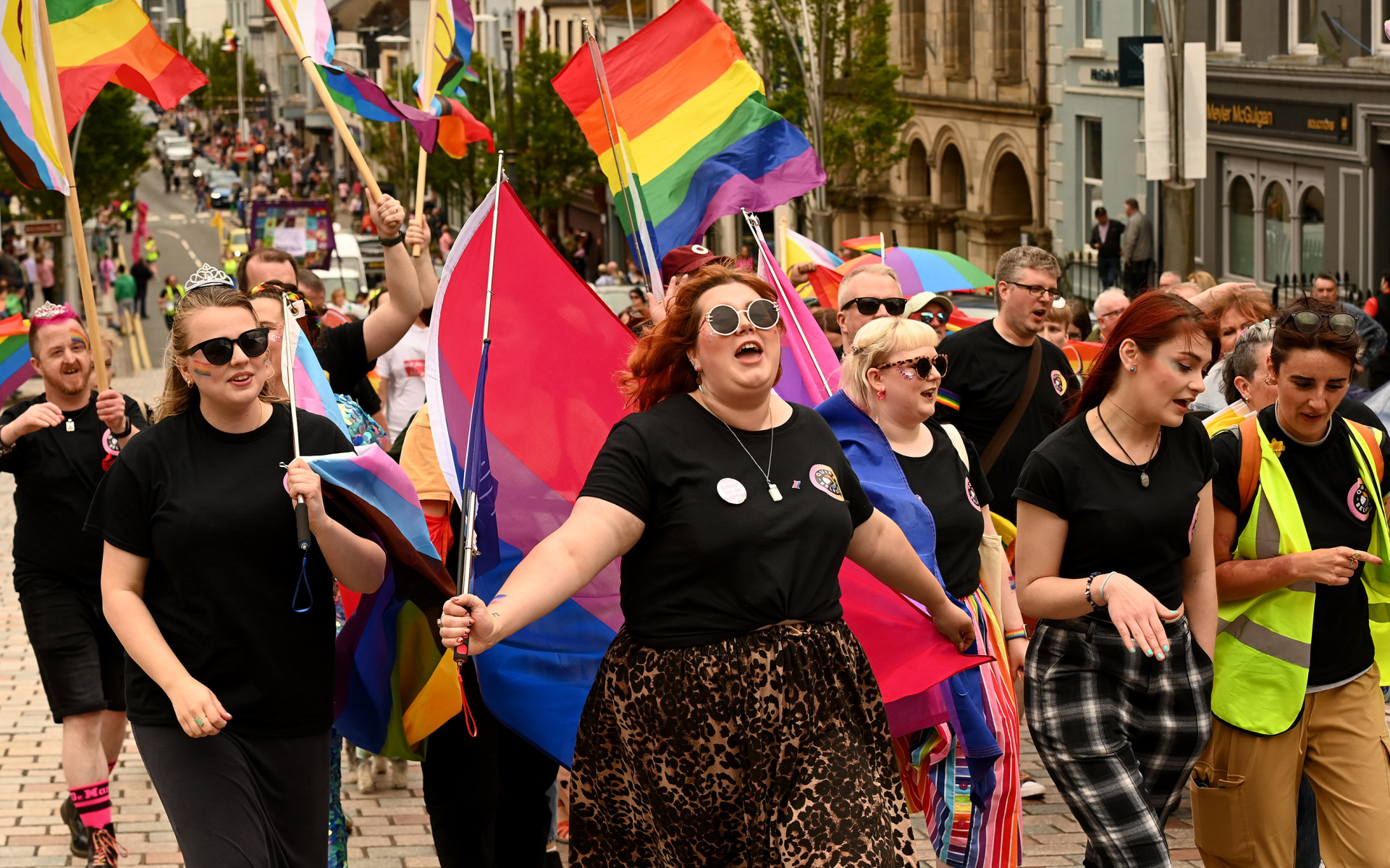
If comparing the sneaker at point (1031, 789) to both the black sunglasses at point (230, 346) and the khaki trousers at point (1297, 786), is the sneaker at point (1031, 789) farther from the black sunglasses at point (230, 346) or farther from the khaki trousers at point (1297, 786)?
the black sunglasses at point (230, 346)

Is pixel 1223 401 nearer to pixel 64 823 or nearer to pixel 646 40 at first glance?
pixel 646 40

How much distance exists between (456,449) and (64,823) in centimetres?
327

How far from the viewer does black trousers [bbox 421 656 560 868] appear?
16.7 feet

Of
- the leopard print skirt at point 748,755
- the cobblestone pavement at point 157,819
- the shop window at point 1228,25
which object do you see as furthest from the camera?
the shop window at point 1228,25

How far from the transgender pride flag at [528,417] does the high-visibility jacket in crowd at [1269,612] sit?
→ 1725 mm

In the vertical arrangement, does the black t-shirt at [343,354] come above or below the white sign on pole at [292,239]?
above

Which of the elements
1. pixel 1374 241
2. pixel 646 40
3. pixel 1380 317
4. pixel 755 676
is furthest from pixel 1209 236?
pixel 755 676

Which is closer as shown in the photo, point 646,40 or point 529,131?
point 646,40

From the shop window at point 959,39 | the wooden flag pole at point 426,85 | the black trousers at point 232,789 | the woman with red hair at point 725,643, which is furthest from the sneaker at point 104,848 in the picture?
the shop window at point 959,39

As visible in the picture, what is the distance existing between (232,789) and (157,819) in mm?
3128

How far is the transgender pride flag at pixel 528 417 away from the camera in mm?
4680

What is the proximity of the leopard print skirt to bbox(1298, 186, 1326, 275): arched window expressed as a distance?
2128 cm

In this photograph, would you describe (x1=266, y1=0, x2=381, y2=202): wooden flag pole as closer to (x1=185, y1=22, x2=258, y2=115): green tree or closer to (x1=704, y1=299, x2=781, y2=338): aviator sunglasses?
(x1=704, y1=299, x2=781, y2=338): aviator sunglasses

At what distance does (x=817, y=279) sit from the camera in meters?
10.3
